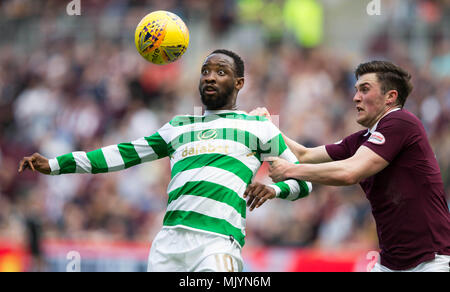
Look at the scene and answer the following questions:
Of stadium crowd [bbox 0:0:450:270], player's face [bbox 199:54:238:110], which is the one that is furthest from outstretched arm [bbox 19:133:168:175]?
stadium crowd [bbox 0:0:450:270]

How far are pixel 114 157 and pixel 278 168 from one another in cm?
153

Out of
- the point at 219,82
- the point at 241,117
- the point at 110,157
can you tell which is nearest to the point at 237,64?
the point at 219,82

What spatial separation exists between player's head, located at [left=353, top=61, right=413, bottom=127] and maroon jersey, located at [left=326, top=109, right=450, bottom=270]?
6.1 inches

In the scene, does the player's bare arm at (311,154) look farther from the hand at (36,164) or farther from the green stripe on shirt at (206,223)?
the hand at (36,164)

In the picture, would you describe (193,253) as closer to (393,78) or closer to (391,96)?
(391,96)

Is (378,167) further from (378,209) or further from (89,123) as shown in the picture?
(89,123)

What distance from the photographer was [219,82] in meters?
5.73

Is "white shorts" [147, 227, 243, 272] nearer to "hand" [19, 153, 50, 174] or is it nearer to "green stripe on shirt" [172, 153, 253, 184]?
"green stripe on shirt" [172, 153, 253, 184]

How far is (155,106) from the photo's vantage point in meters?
14.4

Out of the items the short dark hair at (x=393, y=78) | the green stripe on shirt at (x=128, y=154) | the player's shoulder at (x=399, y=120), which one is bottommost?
the green stripe on shirt at (x=128, y=154)

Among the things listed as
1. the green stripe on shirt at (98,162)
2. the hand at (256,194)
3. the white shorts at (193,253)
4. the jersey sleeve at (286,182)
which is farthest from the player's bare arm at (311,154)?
the green stripe on shirt at (98,162)

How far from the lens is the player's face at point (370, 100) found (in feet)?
18.4

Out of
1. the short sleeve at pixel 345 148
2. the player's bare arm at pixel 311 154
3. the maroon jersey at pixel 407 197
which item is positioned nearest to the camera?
the maroon jersey at pixel 407 197

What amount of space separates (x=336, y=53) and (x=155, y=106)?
402cm
